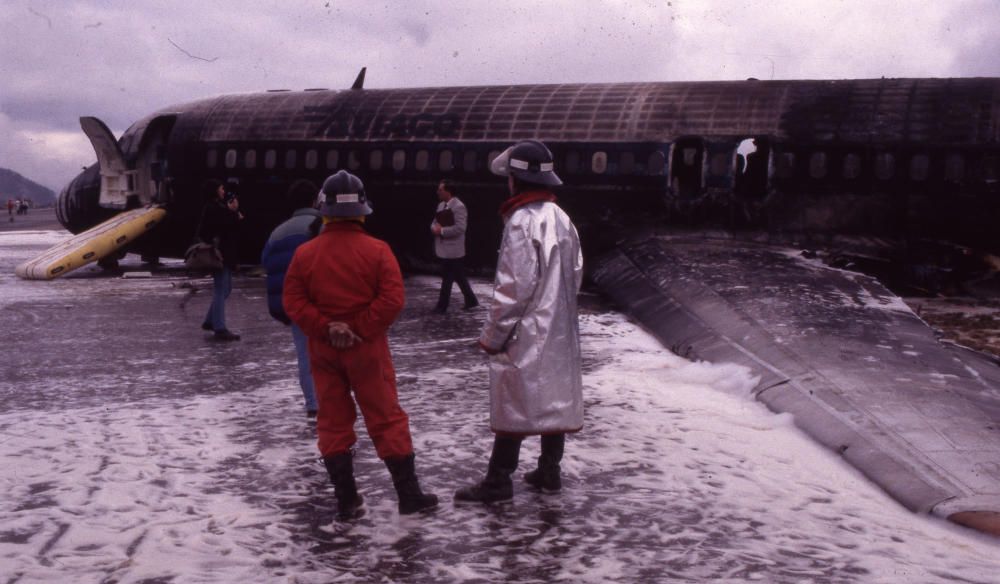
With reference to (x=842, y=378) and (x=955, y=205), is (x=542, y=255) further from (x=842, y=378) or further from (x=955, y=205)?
(x=955, y=205)

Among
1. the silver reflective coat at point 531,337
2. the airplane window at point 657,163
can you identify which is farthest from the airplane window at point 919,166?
the silver reflective coat at point 531,337

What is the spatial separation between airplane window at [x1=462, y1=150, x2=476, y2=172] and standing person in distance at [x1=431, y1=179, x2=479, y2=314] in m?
3.63

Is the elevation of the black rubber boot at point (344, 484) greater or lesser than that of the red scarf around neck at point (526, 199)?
lesser

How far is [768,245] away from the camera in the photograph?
14.9m

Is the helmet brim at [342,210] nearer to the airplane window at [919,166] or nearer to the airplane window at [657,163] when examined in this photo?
the airplane window at [657,163]

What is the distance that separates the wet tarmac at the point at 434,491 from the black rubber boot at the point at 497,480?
0.09 m

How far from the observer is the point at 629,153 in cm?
1598

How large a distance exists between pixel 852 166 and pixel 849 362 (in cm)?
774

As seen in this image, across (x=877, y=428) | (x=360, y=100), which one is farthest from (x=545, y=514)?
(x=360, y=100)

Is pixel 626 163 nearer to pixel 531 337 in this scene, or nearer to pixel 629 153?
pixel 629 153

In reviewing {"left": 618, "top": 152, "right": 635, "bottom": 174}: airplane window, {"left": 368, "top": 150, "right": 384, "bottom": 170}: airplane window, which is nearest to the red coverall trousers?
{"left": 618, "top": 152, "right": 635, "bottom": 174}: airplane window

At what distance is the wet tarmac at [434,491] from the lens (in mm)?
4691

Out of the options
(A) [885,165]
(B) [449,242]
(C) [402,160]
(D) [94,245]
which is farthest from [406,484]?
(D) [94,245]

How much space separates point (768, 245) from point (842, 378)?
8030mm
